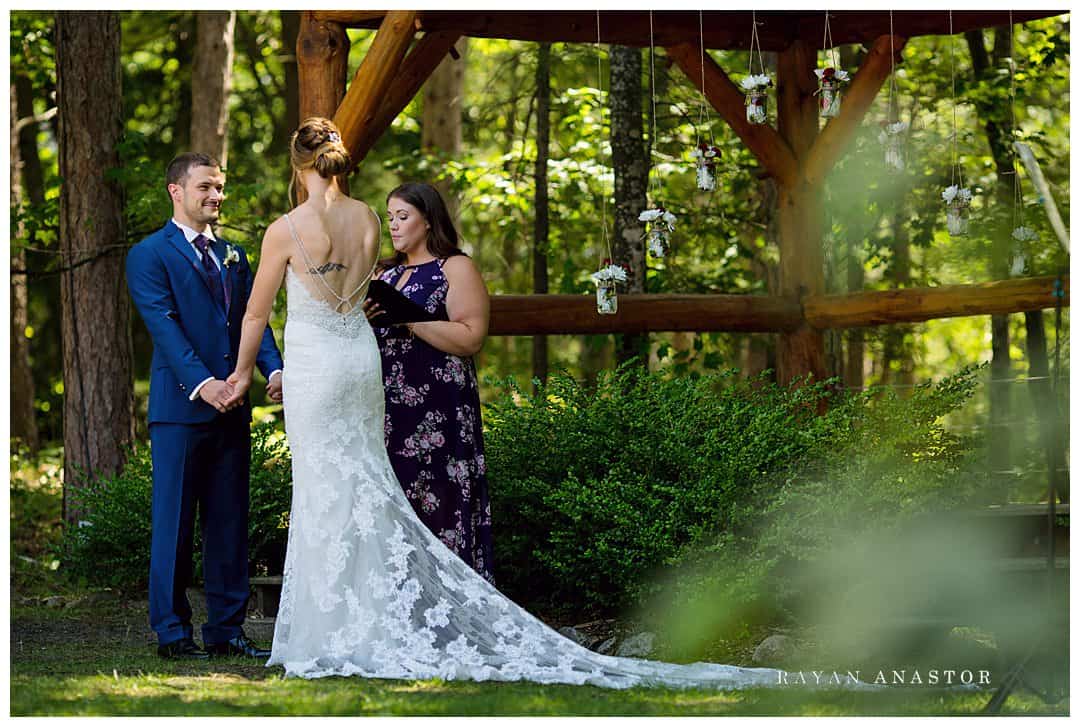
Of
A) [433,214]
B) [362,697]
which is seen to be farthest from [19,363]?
[362,697]

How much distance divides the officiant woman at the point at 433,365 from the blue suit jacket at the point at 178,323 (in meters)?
0.66

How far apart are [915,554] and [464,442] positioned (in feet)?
6.09

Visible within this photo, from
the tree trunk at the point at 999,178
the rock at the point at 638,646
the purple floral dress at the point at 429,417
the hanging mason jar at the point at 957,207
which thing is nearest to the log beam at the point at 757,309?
the hanging mason jar at the point at 957,207

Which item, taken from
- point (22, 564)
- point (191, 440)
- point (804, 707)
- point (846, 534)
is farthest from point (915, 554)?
point (22, 564)

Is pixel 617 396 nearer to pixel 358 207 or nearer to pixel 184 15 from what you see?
pixel 358 207

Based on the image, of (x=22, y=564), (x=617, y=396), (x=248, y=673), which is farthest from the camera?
(x=22, y=564)

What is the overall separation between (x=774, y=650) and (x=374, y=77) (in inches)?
125

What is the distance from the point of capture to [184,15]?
15758mm

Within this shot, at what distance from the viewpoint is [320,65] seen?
661 centimetres

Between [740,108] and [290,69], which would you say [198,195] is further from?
[290,69]

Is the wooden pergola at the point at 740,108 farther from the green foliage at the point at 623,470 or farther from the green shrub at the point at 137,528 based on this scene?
the green shrub at the point at 137,528

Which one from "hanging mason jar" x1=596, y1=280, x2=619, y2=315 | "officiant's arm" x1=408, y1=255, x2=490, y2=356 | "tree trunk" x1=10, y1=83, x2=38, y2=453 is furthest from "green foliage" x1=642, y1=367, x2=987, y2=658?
"tree trunk" x1=10, y1=83, x2=38, y2=453

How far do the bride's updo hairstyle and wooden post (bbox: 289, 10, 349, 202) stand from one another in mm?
1696

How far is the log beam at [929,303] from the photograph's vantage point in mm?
7230
